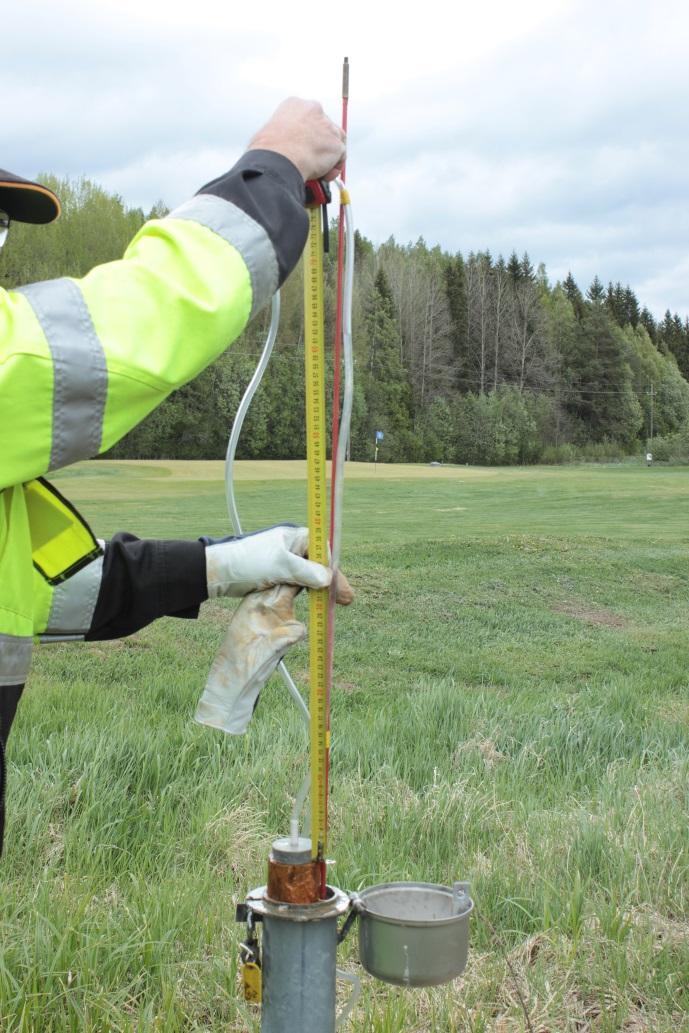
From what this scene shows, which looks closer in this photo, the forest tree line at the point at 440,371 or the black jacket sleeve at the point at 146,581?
the black jacket sleeve at the point at 146,581

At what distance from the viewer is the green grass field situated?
2.62 m

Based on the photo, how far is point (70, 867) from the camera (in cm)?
338

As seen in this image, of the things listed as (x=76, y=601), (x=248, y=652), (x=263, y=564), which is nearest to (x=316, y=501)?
(x=263, y=564)

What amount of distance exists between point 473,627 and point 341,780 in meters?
5.26

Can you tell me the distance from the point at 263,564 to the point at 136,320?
0.55 meters

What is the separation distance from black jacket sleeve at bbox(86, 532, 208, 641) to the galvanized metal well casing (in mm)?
518

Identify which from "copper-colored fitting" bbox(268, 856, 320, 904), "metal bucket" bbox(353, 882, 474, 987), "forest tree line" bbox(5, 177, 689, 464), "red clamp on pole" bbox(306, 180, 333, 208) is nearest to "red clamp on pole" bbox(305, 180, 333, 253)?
"red clamp on pole" bbox(306, 180, 333, 208)

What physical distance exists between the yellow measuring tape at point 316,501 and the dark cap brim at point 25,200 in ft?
1.33

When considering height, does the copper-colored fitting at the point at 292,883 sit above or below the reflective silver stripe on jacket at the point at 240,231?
below

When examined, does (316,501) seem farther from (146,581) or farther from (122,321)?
(122,321)

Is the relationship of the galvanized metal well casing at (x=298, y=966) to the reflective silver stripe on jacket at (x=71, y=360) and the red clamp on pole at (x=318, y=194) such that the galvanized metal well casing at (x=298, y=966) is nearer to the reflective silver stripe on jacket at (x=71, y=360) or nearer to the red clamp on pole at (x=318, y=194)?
the reflective silver stripe on jacket at (x=71, y=360)

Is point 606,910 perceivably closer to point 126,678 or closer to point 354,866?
point 354,866

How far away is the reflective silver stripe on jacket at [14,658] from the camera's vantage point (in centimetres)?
158

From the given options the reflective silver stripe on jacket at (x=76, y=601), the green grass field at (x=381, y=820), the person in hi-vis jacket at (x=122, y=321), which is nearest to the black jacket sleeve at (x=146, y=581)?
the reflective silver stripe on jacket at (x=76, y=601)
